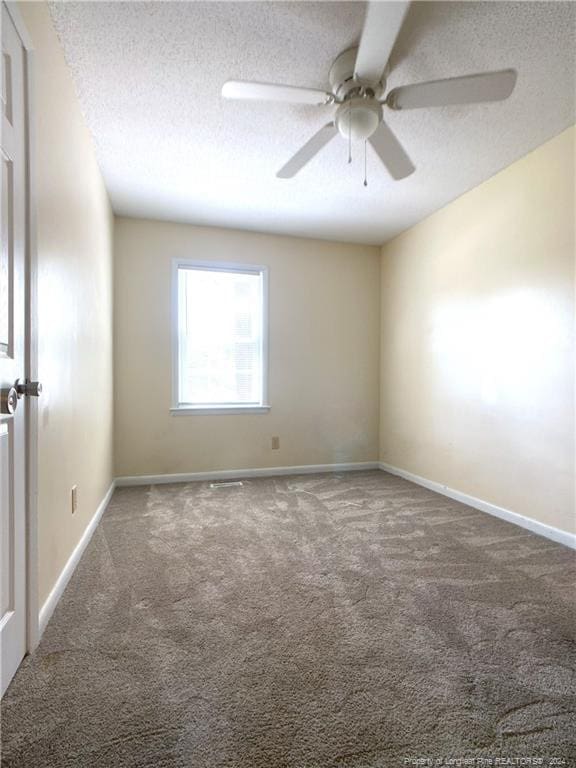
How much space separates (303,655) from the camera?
4.21 ft

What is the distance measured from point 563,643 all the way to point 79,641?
1.82 m

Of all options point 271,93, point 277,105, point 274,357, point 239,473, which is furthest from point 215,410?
point 271,93

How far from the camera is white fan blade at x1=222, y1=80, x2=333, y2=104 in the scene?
1515 millimetres

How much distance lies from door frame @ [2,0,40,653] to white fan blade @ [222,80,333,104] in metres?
0.72

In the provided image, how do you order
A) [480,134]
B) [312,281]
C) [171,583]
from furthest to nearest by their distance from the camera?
[312,281] < [480,134] < [171,583]

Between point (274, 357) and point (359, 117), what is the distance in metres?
2.36

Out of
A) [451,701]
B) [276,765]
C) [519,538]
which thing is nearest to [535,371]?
[519,538]

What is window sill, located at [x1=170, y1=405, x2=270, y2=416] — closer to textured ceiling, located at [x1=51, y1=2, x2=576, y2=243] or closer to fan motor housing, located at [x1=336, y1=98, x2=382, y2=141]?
textured ceiling, located at [x1=51, y1=2, x2=576, y2=243]

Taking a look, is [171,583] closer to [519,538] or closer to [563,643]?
[563,643]

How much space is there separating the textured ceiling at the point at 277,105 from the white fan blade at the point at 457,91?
264mm

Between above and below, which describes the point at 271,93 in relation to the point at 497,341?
above

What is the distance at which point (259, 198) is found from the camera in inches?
120

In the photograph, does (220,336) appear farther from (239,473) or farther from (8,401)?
(8,401)

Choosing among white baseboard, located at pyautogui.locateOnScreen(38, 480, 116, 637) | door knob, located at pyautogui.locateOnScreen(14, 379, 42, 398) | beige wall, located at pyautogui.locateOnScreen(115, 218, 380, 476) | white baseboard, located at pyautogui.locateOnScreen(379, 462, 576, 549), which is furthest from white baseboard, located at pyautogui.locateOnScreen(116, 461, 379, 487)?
door knob, located at pyautogui.locateOnScreen(14, 379, 42, 398)
